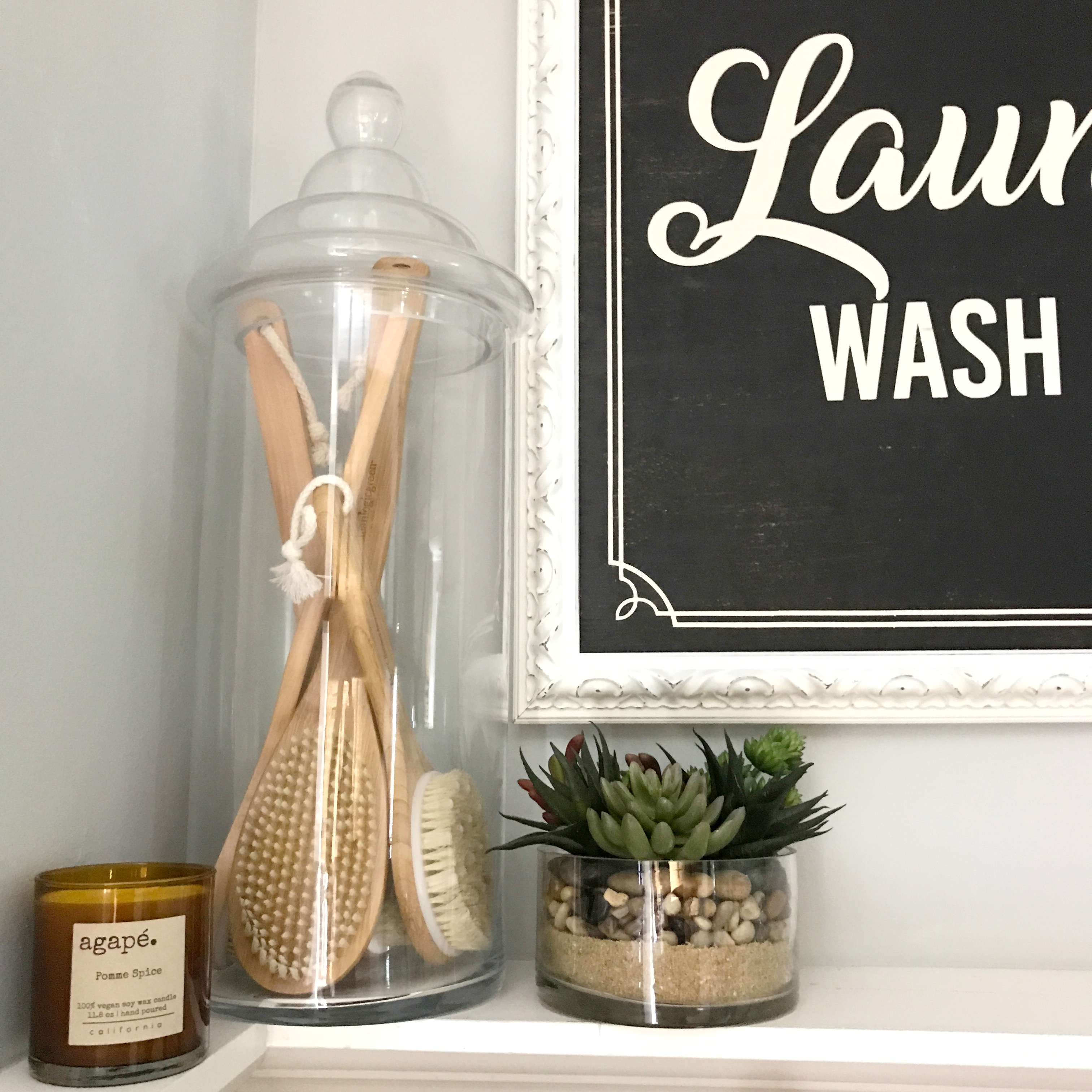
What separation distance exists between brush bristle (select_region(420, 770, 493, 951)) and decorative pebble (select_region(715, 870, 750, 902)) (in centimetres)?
15

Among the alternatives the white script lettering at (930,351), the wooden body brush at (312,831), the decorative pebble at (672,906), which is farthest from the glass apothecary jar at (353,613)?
the white script lettering at (930,351)

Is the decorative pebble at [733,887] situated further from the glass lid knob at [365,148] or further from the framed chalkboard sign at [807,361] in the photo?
the glass lid knob at [365,148]

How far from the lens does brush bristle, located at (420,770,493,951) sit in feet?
1.87

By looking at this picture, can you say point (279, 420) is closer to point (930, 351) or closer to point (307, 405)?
point (307, 405)

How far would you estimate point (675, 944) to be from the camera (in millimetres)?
541

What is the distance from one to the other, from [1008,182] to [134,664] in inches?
29.1

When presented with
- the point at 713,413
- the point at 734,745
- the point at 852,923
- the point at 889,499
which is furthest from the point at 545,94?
the point at 852,923

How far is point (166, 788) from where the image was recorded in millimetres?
662

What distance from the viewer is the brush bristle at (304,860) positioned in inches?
21.5

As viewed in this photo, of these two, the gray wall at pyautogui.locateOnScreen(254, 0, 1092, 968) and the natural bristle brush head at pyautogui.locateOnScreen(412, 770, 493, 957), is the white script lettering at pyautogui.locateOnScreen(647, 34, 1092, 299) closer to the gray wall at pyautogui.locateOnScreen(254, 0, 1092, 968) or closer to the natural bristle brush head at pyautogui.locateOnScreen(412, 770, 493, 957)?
the gray wall at pyautogui.locateOnScreen(254, 0, 1092, 968)

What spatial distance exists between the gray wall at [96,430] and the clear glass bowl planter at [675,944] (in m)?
0.28

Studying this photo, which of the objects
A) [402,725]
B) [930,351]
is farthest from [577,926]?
[930,351]

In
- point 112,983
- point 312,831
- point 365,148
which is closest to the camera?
point 112,983

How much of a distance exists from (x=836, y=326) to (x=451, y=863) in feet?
1.64
